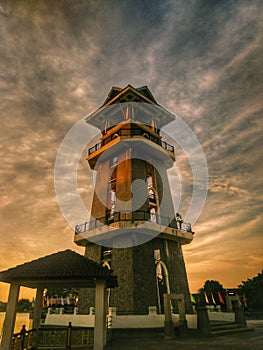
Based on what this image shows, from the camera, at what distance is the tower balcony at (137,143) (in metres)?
24.2

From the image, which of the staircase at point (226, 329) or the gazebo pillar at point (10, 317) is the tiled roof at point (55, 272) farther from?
the staircase at point (226, 329)

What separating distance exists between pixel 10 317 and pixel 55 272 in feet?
8.16

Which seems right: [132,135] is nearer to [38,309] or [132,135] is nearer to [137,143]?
[137,143]

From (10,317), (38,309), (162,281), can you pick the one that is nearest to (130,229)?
(162,281)

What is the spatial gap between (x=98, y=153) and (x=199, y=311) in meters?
17.3

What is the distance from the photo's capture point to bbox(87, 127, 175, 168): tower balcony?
24.2 meters

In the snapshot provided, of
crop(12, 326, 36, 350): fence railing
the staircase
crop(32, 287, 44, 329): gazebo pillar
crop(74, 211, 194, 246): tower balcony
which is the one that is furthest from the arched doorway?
crop(12, 326, 36, 350): fence railing

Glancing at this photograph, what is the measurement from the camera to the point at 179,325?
1595cm

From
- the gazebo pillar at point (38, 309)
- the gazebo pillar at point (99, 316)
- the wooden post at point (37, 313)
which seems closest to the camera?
the gazebo pillar at point (99, 316)

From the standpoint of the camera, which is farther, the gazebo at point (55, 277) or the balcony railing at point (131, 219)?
the balcony railing at point (131, 219)

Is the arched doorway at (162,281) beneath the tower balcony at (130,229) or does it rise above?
beneath

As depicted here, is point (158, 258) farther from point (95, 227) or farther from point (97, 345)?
point (97, 345)

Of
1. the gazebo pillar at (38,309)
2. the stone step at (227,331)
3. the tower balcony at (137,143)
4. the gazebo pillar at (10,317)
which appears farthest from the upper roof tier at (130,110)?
the stone step at (227,331)

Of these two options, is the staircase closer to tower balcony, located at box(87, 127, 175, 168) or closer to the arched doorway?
the arched doorway
